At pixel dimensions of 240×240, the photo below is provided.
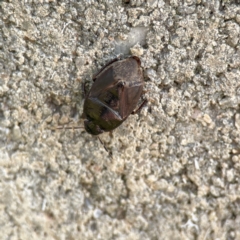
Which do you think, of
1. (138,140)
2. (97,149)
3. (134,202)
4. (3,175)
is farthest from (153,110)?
(3,175)

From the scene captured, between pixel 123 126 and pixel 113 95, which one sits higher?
pixel 113 95

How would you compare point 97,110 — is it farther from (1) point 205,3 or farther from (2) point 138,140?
(1) point 205,3

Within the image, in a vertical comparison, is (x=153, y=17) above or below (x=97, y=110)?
above

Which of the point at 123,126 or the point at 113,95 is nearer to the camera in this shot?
the point at 113,95
